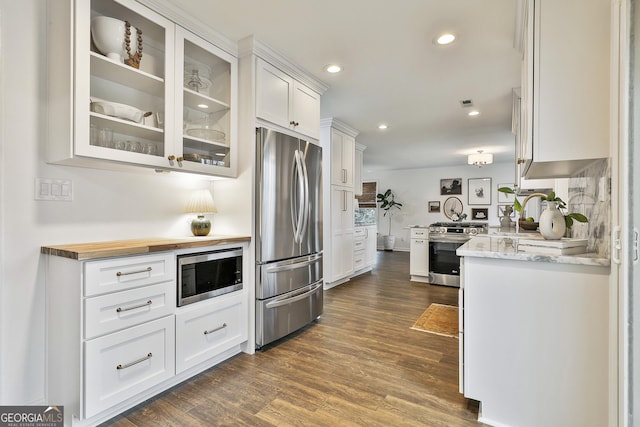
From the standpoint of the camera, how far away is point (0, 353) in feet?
5.06

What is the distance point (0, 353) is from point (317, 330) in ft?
7.00

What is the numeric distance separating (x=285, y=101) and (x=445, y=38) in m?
1.35

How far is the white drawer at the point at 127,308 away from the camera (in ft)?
5.03

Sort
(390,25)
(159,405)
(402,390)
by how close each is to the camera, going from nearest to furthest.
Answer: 1. (159,405)
2. (402,390)
3. (390,25)

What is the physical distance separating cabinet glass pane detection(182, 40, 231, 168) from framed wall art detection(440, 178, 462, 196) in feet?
25.3

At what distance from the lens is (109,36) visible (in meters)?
1.75

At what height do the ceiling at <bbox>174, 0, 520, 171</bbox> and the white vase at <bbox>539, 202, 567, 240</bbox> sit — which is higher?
the ceiling at <bbox>174, 0, 520, 171</bbox>

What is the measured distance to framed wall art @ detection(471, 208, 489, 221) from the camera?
27.5 feet

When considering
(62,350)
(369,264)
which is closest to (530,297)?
(62,350)

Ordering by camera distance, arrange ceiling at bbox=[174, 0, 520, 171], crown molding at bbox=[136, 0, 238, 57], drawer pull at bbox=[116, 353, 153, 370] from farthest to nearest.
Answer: ceiling at bbox=[174, 0, 520, 171], crown molding at bbox=[136, 0, 238, 57], drawer pull at bbox=[116, 353, 153, 370]

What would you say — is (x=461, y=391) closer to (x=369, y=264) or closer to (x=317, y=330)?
(x=317, y=330)

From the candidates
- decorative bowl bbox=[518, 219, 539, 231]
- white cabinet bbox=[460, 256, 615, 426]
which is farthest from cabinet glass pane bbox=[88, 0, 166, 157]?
decorative bowl bbox=[518, 219, 539, 231]

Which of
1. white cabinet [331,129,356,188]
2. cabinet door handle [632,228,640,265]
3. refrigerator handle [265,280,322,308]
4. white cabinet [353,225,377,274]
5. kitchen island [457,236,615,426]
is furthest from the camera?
white cabinet [353,225,377,274]

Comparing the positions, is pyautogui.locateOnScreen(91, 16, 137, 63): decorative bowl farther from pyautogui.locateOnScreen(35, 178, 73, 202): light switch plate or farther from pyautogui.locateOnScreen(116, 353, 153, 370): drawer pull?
pyautogui.locateOnScreen(116, 353, 153, 370): drawer pull
